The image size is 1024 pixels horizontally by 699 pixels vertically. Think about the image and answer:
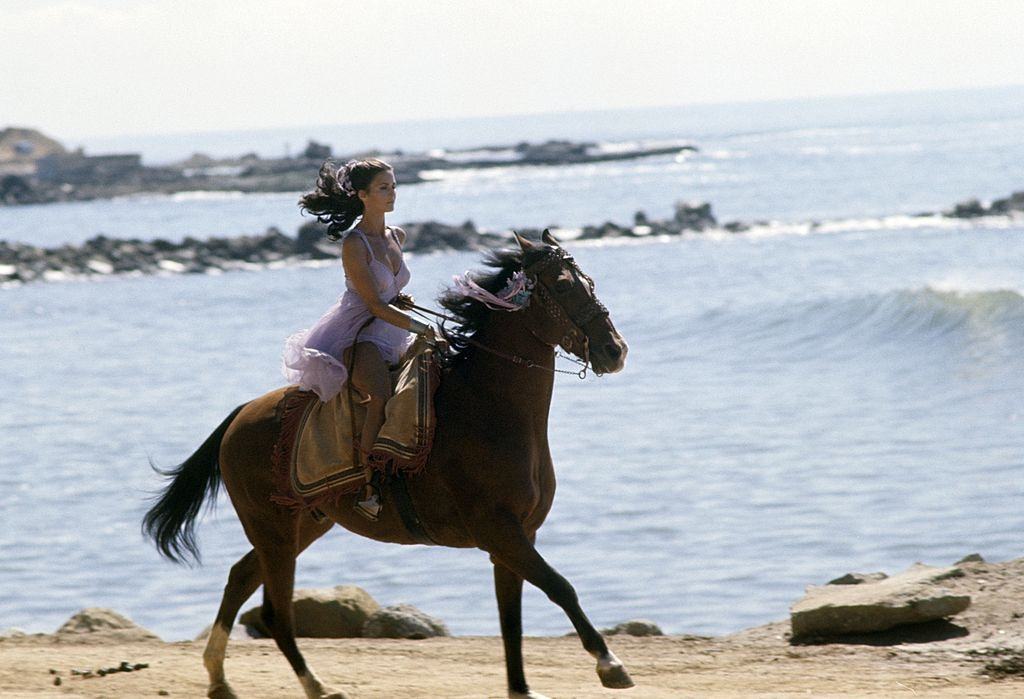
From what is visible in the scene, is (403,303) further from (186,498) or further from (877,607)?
(877,607)

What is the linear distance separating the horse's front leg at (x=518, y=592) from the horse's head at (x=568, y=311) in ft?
2.51

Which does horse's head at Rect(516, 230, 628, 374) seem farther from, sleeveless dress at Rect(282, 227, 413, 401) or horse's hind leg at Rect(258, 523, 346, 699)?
horse's hind leg at Rect(258, 523, 346, 699)

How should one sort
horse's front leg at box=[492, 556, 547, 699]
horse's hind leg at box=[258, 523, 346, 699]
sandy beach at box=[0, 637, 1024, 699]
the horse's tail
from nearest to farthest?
horse's front leg at box=[492, 556, 547, 699], horse's hind leg at box=[258, 523, 346, 699], sandy beach at box=[0, 637, 1024, 699], the horse's tail

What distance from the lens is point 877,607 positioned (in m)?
8.97

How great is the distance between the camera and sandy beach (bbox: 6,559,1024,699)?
754 centimetres

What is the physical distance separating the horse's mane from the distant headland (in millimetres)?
96486

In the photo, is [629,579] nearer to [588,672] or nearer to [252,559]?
[588,672]

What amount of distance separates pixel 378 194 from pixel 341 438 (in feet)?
3.58

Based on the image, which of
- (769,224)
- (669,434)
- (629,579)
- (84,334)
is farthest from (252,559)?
(769,224)

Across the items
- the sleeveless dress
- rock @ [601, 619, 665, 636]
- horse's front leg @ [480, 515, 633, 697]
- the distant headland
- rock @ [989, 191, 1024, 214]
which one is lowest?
rock @ [601, 619, 665, 636]

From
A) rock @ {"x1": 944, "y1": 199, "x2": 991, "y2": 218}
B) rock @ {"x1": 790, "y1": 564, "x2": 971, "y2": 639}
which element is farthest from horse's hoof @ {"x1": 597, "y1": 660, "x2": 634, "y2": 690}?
rock @ {"x1": 944, "y1": 199, "x2": 991, "y2": 218}

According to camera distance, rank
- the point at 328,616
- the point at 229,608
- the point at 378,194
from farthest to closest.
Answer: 1. the point at 328,616
2. the point at 229,608
3. the point at 378,194

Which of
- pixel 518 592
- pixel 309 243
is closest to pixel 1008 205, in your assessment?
pixel 309 243

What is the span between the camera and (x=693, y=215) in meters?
61.2
